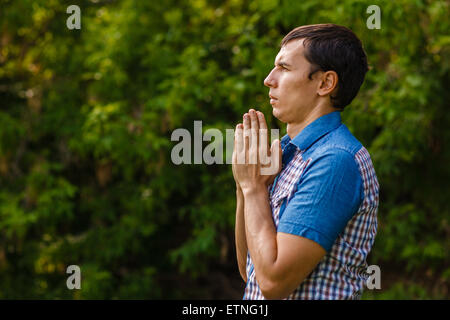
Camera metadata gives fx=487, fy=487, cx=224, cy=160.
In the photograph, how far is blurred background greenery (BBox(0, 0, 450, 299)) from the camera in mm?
3928

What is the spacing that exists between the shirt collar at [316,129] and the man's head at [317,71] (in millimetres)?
39

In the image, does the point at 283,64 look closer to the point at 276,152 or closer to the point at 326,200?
the point at 276,152

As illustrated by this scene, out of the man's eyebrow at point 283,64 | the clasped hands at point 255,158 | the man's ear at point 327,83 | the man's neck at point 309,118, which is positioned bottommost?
the clasped hands at point 255,158

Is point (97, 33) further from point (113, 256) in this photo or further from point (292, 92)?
point (292, 92)

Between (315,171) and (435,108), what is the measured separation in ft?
10.3

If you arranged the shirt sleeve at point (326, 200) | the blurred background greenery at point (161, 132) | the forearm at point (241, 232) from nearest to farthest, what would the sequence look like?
the shirt sleeve at point (326, 200), the forearm at point (241, 232), the blurred background greenery at point (161, 132)

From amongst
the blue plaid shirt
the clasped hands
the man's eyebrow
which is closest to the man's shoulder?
the blue plaid shirt

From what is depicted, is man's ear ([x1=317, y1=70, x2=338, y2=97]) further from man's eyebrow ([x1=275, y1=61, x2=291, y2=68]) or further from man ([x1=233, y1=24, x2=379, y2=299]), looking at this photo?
man's eyebrow ([x1=275, y1=61, x2=291, y2=68])

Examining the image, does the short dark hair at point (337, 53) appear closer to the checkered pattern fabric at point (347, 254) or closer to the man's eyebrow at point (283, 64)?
the man's eyebrow at point (283, 64)

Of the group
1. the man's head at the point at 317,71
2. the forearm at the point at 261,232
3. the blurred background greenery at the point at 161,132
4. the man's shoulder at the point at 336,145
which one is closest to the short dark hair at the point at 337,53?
the man's head at the point at 317,71

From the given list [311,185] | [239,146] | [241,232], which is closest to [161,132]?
[241,232]

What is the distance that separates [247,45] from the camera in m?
4.30

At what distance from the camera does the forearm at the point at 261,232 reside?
121cm
